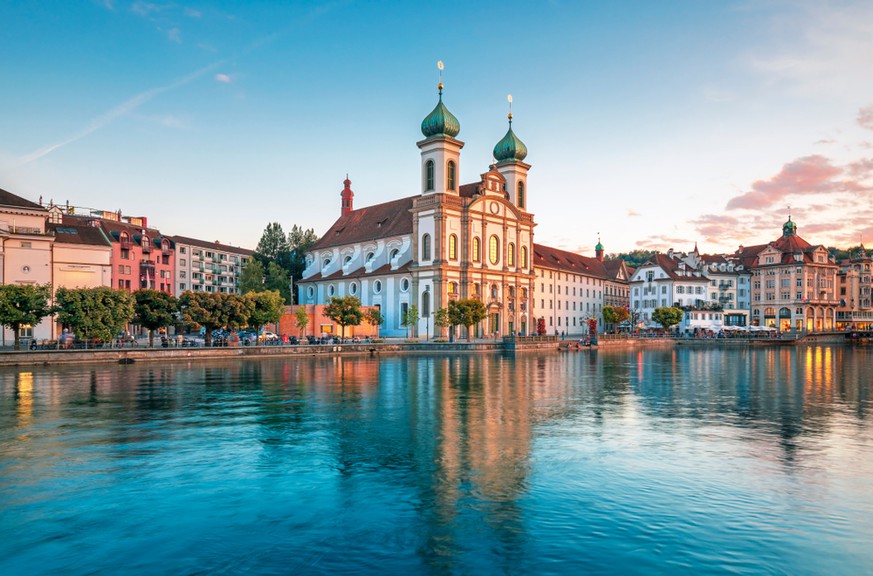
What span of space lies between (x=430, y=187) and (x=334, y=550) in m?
74.7

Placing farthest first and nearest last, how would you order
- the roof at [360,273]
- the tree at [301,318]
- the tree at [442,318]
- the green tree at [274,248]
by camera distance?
the green tree at [274,248] → the roof at [360,273] → the tree at [442,318] → the tree at [301,318]

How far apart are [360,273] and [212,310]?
118 feet

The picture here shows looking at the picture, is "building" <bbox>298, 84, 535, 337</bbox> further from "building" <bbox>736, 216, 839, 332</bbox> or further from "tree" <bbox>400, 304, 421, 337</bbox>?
"building" <bbox>736, 216, 839, 332</bbox>

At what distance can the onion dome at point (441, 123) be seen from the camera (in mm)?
82562

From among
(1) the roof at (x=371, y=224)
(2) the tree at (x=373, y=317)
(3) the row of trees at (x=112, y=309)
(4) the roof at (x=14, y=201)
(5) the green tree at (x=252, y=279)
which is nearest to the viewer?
(3) the row of trees at (x=112, y=309)

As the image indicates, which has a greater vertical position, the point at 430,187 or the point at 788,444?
the point at 430,187

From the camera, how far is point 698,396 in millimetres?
31734

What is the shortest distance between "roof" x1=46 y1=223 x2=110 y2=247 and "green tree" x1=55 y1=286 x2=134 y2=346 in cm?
1723

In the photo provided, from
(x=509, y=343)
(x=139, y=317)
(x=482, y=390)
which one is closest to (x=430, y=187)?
(x=509, y=343)

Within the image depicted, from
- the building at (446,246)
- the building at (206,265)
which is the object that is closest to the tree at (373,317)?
the building at (446,246)

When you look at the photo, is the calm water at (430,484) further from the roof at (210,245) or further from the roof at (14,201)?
the roof at (210,245)

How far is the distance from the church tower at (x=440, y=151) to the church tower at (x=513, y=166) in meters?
13.0

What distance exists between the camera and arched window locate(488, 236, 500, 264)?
286 feet

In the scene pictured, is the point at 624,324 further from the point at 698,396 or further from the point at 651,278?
the point at 698,396
